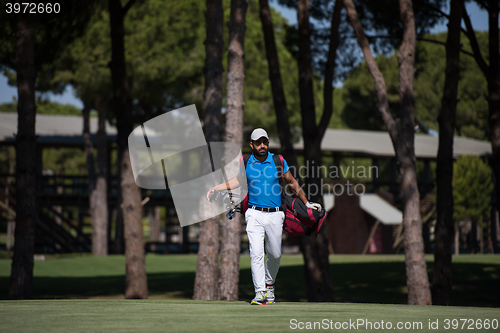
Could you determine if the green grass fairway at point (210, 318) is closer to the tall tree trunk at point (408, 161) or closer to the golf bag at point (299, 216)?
the golf bag at point (299, 216)

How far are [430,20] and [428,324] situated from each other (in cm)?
1256

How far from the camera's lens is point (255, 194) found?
7090 millimetres

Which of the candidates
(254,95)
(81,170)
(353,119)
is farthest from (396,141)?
(81,170)

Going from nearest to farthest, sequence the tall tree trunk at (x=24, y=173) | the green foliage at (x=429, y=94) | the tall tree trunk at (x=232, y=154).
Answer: the tall tree trunk at (x=232, y=154)
the tall tree trunk at (x=24, y=173)
the green foliage at (x=429, y=94)

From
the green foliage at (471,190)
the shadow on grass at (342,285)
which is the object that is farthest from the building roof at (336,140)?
the shadow on grass at (342,285)

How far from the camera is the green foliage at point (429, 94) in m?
44.8

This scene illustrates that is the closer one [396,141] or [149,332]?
[149,332]

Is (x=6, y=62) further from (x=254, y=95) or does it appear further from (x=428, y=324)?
(x=254, y=95)

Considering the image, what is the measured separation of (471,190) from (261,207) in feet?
93.0

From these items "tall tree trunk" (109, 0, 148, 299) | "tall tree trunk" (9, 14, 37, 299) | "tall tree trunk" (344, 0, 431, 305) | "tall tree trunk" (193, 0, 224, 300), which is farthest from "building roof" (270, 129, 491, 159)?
"tall tree trunk" (9, 14, 37, 299)

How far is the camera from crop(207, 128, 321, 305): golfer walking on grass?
701 centimetres

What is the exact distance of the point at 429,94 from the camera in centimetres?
4794

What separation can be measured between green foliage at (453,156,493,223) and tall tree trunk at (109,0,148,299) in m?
23.7

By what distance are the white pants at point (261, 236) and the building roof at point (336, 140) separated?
2262 cm
